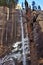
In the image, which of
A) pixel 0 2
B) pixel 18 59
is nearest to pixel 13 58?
pixel 18 59

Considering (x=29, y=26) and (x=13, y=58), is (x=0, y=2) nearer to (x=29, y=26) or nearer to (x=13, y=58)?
(x=29, y=26)

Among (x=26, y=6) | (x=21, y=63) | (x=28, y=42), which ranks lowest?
(x=21, y=63)

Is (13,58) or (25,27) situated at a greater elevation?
(25,27)

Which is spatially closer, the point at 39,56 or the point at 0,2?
the point at 39,56

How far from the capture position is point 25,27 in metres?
7.18

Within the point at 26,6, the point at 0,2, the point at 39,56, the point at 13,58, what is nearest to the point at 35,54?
the point at 39,56

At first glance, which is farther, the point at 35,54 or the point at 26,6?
the point at 26,6

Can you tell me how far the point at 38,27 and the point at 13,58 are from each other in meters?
1.06

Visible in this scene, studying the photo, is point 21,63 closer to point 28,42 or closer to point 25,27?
point 28,42

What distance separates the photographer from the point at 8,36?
23.7 feet

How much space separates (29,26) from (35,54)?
2.46 feet

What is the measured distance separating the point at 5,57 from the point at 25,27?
97cm

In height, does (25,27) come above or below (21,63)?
above

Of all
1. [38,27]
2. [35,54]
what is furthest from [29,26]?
[35,54]
